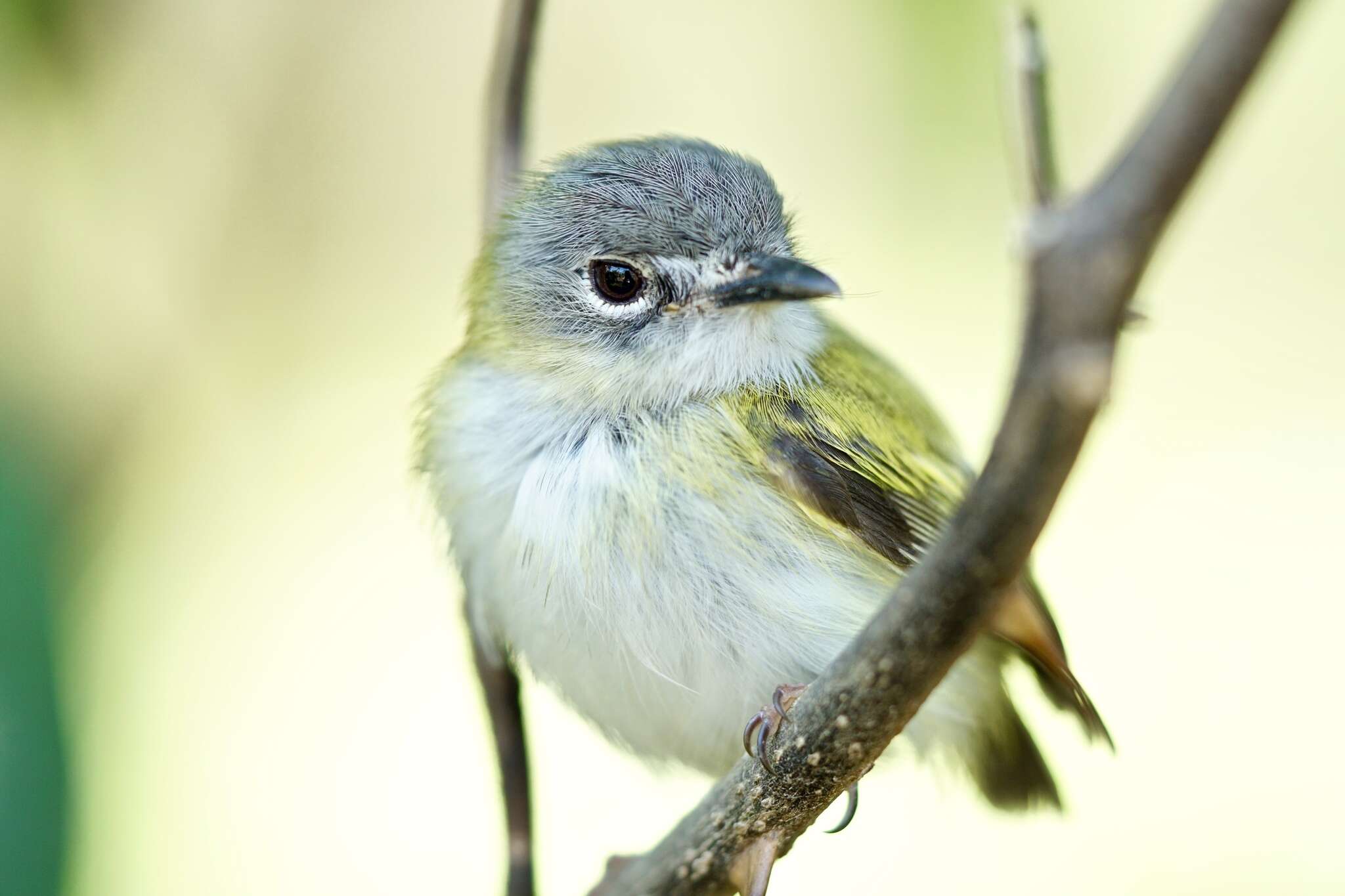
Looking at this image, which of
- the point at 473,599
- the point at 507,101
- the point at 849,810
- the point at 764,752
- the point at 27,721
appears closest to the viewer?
the point at 764,752

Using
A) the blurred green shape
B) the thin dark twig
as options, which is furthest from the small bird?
the thin dark twig

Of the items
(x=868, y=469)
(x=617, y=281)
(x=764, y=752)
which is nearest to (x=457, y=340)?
(x=617, y=281)

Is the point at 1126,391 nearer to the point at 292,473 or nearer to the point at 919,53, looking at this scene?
the point at 919,53

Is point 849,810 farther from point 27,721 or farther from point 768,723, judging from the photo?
point 27,721

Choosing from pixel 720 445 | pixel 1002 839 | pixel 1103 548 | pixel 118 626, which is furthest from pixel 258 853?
pixel 1103 548

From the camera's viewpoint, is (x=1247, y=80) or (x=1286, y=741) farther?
(x=1286, y=741)

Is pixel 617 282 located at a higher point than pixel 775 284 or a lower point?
lower

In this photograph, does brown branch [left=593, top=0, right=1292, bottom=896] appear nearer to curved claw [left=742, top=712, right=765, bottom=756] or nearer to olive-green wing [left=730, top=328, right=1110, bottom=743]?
curved claw [left=742, top=712, right=765, bottom=756]
